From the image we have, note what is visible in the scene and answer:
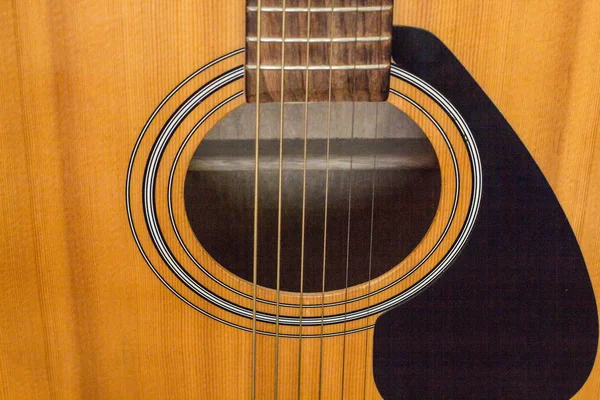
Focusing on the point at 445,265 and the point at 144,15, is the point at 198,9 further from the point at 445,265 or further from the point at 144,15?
the point at 445,265

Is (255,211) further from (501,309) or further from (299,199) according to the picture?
(501,309)

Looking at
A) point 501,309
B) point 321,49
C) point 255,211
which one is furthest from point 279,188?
point 501,309

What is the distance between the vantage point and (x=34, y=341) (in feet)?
2.01

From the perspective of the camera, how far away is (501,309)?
602 millimetres

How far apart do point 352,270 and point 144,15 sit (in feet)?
1.05

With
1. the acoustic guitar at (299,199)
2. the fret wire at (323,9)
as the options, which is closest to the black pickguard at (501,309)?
the acoustic guitar at (299,199)

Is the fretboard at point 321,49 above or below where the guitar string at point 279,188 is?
above

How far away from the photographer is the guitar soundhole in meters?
0.58

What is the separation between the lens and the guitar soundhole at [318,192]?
0.58m

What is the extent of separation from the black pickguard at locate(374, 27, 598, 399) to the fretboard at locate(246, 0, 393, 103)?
94 mm

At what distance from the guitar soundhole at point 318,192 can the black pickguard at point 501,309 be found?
0.06 m

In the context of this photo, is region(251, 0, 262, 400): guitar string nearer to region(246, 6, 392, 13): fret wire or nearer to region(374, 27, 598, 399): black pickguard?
region(246, 6, 392, 13): fret wire

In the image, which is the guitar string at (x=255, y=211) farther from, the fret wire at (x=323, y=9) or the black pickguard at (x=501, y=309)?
the black pickguard at (x=501, y=309)

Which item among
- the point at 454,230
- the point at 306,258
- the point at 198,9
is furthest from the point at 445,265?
the point at 198,9
